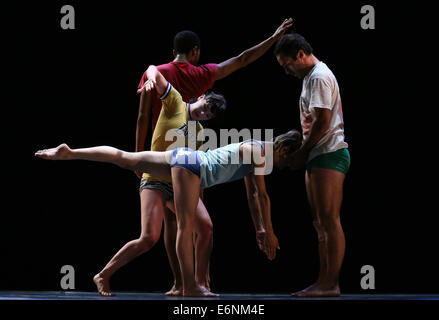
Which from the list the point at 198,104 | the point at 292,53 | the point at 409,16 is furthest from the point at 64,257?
the point at 409,16

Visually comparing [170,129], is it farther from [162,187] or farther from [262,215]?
[262,215]

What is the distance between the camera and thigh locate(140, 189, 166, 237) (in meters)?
3.16

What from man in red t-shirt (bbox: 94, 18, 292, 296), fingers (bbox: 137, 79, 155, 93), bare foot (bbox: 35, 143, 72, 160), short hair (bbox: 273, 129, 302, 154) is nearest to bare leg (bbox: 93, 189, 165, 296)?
man in red t-shirt (bbox: 94, 18, 292, 296)

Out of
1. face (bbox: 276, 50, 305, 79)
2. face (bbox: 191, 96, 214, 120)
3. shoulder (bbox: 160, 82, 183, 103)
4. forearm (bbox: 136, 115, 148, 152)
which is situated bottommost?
forearm (bbox: 136, 115, 148, 152)

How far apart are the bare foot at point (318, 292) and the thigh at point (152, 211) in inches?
28.8

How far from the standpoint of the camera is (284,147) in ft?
9.84

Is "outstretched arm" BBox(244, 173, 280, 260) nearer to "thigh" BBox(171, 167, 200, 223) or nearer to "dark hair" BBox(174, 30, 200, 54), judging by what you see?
"thigh" BBox(171, 167, 200, 223)

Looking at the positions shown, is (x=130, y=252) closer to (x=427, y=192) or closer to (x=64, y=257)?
(x=64, y=257)

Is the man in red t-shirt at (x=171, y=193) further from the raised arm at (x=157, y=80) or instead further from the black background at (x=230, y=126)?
the black background at (x=230, y=126)

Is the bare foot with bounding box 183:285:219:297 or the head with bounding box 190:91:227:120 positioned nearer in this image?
the bare foot with bounding box 183:285:219:297

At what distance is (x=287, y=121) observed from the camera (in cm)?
439

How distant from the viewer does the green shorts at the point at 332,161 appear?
3033mm

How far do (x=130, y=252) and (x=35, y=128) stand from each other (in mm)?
1638
